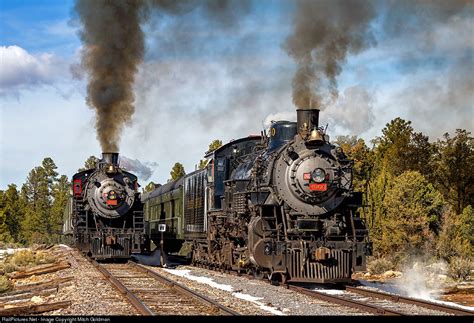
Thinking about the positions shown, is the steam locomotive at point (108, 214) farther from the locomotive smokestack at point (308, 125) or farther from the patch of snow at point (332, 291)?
the patch of snow at point (332, 291)

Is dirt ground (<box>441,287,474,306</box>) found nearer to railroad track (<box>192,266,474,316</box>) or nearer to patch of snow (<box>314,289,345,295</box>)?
railroad track (<box>192,266,474,316</box>)

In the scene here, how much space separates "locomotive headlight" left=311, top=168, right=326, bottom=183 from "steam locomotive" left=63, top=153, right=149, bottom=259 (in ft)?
35.6

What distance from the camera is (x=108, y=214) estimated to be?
25359 millimetres

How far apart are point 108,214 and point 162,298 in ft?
41.2

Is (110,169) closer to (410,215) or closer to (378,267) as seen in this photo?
(378,267)

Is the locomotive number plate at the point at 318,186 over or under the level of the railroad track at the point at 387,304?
over

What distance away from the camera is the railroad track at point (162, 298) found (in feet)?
36.9

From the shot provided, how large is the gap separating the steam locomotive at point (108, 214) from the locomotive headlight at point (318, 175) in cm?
1086

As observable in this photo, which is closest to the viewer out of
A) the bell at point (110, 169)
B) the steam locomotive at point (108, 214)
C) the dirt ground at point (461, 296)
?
the dirt ground at point (461, 296)

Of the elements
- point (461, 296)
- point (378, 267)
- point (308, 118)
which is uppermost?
point (308, 118)

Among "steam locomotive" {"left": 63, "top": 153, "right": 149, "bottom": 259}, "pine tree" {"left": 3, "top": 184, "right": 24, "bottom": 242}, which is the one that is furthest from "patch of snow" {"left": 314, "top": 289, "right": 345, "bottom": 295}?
"pine tree" {"left": 3, "top": 184, "right": 24, "bottom": 242}

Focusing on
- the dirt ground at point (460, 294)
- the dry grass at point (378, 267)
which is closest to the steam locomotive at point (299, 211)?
the dirt ground at point (460, 294)

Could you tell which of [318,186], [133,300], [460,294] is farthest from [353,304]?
[460,294]

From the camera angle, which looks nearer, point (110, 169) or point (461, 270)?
point (461, 270)
